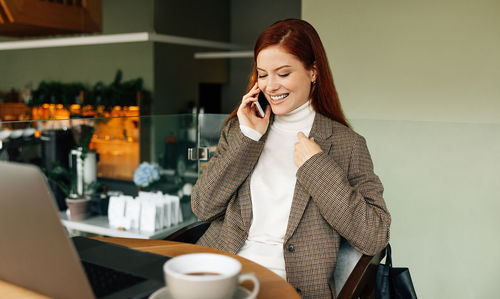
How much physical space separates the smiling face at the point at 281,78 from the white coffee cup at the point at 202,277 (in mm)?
987

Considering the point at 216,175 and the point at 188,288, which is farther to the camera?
the point at 216,175

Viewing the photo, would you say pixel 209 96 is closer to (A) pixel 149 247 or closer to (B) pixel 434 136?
(B) pixel 434 136

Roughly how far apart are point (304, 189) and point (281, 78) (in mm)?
394

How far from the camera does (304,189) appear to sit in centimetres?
155

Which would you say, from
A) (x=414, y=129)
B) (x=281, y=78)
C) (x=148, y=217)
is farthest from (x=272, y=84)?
(x=148, y=217)

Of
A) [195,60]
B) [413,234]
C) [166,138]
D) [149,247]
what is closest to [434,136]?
[413,234]

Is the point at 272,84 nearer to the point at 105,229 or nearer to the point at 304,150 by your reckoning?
the point at 304,150

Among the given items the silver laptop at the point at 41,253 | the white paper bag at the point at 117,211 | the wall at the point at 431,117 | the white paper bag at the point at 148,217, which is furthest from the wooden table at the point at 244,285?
the white paper bag at the point at 117,211

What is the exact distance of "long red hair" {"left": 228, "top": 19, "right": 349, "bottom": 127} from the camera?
1596 millimetres

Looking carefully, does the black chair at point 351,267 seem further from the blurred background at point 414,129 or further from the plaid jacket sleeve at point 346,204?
the blurred background at point 414,129

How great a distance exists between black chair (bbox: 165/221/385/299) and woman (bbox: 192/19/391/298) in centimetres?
6

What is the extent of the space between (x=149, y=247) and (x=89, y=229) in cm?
208

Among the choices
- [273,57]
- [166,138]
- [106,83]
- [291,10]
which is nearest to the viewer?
[273,57]

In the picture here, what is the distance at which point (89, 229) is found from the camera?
309 centimetres
